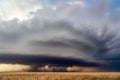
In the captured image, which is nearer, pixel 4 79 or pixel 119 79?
pixel 119 79

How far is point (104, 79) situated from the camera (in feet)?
235

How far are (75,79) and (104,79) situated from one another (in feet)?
29.0

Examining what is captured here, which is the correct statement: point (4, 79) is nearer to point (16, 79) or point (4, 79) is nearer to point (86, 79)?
point (16, 79)

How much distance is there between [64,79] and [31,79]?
406 inches

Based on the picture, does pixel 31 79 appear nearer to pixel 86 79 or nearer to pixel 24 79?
pixel 24 79

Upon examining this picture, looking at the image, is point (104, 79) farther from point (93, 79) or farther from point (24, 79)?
point (24, 79)

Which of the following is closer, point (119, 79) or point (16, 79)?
point (119, 79)

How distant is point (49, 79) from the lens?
70.5 m

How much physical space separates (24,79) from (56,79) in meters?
10.2

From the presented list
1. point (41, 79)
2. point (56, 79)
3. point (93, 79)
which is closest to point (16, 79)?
point (41, 79)

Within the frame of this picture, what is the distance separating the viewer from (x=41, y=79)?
71.9 metres

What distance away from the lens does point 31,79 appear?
72.6 metres

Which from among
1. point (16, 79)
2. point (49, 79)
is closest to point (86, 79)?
point (49, 79)

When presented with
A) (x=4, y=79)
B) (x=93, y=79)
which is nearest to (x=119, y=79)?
(x=93, y=79)
